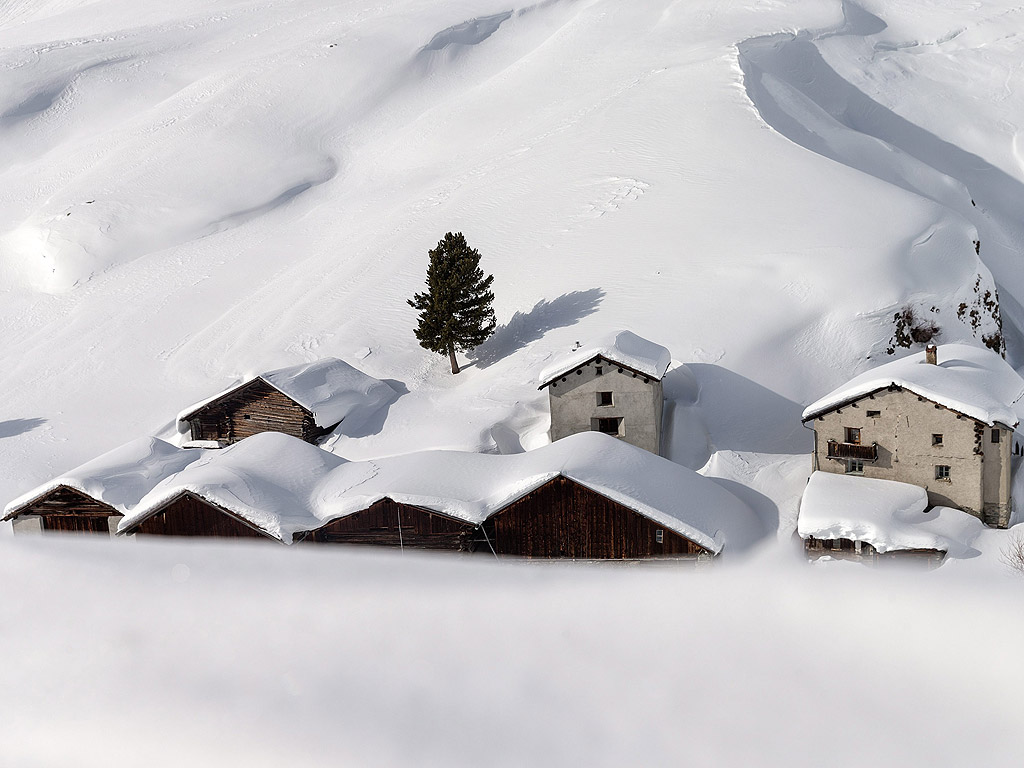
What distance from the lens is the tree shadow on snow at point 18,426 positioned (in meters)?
33.4

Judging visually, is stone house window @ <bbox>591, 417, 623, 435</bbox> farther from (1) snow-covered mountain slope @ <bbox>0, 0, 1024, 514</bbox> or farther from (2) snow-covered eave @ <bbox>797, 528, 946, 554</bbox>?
(2) snow-covered eave @ <bbox>797, 528, 946, 554</bbox>

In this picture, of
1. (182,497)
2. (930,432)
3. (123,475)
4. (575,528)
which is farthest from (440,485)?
(930,432)

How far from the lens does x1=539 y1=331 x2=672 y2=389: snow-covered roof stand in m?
26.0

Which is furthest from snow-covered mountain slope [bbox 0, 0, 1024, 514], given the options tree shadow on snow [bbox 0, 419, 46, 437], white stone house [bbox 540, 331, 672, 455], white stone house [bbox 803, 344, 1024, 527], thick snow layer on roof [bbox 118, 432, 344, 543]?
thick snow layer on roof [bbox 118, 432, 344, 543]

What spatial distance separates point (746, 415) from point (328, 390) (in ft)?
45.5

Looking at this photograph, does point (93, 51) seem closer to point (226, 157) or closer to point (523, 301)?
point (226, 157)

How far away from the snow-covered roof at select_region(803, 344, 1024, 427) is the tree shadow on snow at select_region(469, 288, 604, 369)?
12.9 metres

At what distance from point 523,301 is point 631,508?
773 inches

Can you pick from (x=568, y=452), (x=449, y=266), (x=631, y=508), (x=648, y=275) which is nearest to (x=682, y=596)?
(x=631, y=508)

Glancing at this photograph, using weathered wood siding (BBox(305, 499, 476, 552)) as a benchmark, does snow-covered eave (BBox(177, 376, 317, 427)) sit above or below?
above

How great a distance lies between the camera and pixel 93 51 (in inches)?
3287

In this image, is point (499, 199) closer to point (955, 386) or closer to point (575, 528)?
point (955, 386)

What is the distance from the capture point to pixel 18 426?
3394 centimetres

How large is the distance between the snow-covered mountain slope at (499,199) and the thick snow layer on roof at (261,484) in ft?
22.3
